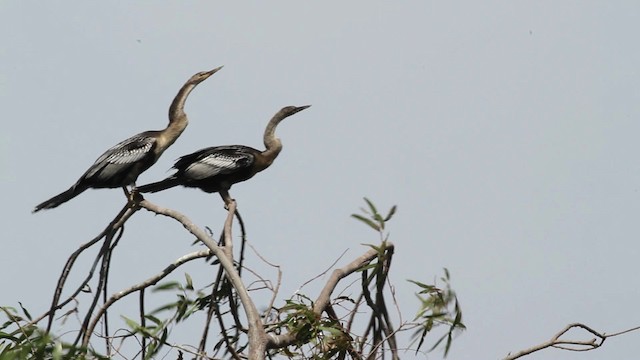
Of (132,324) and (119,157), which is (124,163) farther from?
(132,324)

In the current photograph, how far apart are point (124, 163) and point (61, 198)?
0.44 meters

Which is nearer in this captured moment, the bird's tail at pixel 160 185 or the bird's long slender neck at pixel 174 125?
the bird's tail at pixel 160 185

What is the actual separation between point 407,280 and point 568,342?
885 millimetres

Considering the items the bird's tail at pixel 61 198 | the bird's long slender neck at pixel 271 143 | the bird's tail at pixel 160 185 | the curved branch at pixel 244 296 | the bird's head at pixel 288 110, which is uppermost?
Answer: the bird's head at pixel 288 110

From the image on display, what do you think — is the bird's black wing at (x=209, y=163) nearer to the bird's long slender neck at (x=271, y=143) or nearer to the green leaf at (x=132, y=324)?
the bird's long slender neck at (x=271, y=143)

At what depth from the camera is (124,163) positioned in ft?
25.5

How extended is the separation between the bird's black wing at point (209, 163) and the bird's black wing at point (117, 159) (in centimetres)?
26

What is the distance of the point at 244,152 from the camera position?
8.45 meters

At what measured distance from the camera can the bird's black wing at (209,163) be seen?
805 centimetres

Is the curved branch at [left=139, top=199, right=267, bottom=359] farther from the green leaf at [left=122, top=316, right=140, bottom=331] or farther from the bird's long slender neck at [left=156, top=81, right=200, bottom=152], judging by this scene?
the bird's long slender neck at [left=156, top=81, right=200, bottom=152]

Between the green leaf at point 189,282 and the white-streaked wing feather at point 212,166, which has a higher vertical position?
the white-streaked wing feather at point 212,166

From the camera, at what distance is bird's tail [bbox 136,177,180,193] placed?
774cm

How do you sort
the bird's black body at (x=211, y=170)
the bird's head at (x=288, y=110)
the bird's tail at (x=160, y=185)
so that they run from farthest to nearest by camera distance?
1. the bird's head at (x=288, y=110)
2. the bird's black body at (x=211, y=170)
3. the bird's tail at (x=160, y=185)

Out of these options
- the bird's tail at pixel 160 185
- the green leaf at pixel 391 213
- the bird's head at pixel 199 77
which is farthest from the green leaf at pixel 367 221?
the bird's head at pixel 199 77
